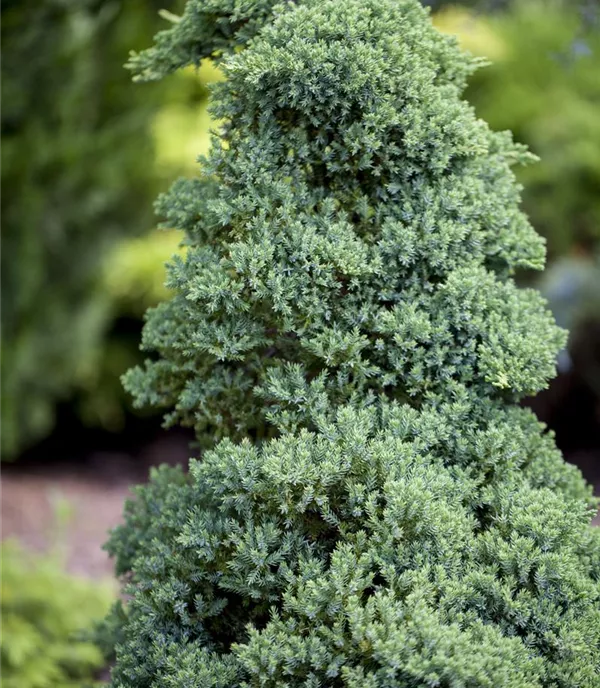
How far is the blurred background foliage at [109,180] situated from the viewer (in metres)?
6.48

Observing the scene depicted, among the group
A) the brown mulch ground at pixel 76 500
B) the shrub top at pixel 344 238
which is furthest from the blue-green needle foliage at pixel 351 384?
the brown mulch ground at pixel 76 500

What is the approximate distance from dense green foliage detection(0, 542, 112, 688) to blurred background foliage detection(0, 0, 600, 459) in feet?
8.02

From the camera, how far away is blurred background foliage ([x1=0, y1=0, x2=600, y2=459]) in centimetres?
648

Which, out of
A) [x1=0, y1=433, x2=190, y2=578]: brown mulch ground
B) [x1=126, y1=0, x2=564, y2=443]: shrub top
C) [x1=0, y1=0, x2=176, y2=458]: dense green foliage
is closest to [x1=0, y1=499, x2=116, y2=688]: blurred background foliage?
[x1=0, y1=433, x2=190, y2=578]: brown mulch ground

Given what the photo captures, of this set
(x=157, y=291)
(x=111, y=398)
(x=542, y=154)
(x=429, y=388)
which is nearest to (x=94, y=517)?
(x=111, y=398)

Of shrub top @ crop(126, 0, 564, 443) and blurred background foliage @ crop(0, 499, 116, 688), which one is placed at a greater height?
shrub top @ crop(126, 0, 564, 443)

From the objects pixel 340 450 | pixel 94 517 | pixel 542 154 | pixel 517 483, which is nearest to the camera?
pixel 340 450

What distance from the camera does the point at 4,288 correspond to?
266 inches

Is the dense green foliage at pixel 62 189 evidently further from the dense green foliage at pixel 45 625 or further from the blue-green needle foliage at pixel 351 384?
the blue-green needle foliage at pixel 351 384

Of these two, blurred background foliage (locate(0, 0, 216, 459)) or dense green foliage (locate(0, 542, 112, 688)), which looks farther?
blurred background foliage (locate(0, 0, 216, 459))

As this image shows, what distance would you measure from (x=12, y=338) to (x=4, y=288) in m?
0.47

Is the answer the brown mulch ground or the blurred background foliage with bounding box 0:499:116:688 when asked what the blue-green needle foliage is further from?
the brown mulch ground

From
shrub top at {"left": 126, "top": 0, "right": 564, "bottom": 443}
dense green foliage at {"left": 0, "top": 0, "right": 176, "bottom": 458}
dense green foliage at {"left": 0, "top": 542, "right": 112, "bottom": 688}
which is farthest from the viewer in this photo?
dense green foliage at {"left": 0, "top": 0, "right": 176, "bottom": 458}

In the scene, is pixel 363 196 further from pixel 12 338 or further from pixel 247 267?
pixel 12 338
